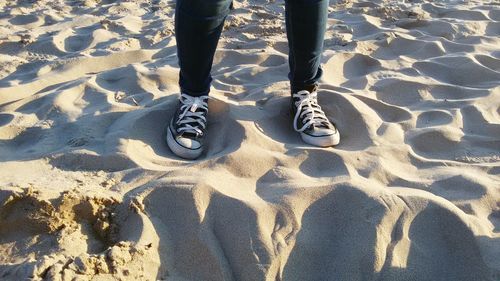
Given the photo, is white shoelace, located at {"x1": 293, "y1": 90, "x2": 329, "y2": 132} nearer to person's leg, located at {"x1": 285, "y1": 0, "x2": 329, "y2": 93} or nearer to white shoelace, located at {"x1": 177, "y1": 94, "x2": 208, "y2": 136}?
person's leg, located at {"x1": 285, "y1": 0, "x2": 329, "y2": 93}

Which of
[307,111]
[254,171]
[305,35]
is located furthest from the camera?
[307,111]

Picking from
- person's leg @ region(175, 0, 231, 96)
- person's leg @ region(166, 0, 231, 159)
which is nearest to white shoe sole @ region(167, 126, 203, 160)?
person's leg @ region(166, 0, 231, 159)

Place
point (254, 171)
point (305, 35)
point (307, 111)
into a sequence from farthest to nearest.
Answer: point (307, 111) < point (305, 35) < point (254, 171)

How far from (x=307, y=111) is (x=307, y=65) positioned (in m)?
Answer: 0.18

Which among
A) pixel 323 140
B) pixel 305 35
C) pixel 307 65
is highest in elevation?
pixel 305 35

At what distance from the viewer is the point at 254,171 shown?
1579 mm

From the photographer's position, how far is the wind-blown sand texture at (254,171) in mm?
1229

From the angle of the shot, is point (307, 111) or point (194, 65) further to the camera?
point (307, 111)

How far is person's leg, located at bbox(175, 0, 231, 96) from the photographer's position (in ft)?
5.28

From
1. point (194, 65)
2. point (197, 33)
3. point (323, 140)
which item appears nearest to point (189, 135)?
point (194, 65)

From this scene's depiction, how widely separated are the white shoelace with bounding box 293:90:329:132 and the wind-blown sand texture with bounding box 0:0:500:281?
0.28 ft

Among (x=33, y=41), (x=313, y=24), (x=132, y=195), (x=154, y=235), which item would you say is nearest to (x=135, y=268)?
(x=154, y=235)

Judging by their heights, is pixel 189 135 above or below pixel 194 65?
below

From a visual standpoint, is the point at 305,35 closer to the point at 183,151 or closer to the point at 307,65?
the point at 307,65
